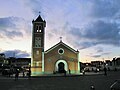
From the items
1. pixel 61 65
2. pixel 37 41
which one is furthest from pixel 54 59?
pixel 37 41

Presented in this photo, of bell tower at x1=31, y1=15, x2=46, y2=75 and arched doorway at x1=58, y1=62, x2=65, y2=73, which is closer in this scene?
bell tower at x1=31, y1=15, x2=46, y2=75

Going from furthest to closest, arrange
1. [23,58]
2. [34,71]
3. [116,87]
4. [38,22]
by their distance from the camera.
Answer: [23,58] → [38,22] → [34,71] → [116,87]

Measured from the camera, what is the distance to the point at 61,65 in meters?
68.6

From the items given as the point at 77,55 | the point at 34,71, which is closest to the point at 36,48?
the point at 34,71

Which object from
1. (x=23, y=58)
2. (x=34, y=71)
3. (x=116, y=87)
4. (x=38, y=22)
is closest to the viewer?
(x=116, y=87)

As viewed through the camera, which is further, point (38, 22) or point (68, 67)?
point (38, 22)

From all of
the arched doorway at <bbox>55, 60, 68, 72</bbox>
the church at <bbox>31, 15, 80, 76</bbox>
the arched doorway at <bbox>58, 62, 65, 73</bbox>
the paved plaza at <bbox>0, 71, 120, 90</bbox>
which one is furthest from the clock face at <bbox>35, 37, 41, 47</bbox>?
the paved plaza at <bbox>0, 71, 120, 90</bbox>

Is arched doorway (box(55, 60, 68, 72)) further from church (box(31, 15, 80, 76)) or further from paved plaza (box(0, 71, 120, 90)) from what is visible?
paved plaza (box(0, 71, 120, 90))

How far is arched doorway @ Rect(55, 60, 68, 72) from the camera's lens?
2685 inches

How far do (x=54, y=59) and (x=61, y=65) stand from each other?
282cm

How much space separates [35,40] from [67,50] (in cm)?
1053

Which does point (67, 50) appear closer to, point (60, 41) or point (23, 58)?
point (60, 41)

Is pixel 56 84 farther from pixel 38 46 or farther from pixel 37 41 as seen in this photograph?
pixel 37 41

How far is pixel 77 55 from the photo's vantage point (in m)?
68.7
